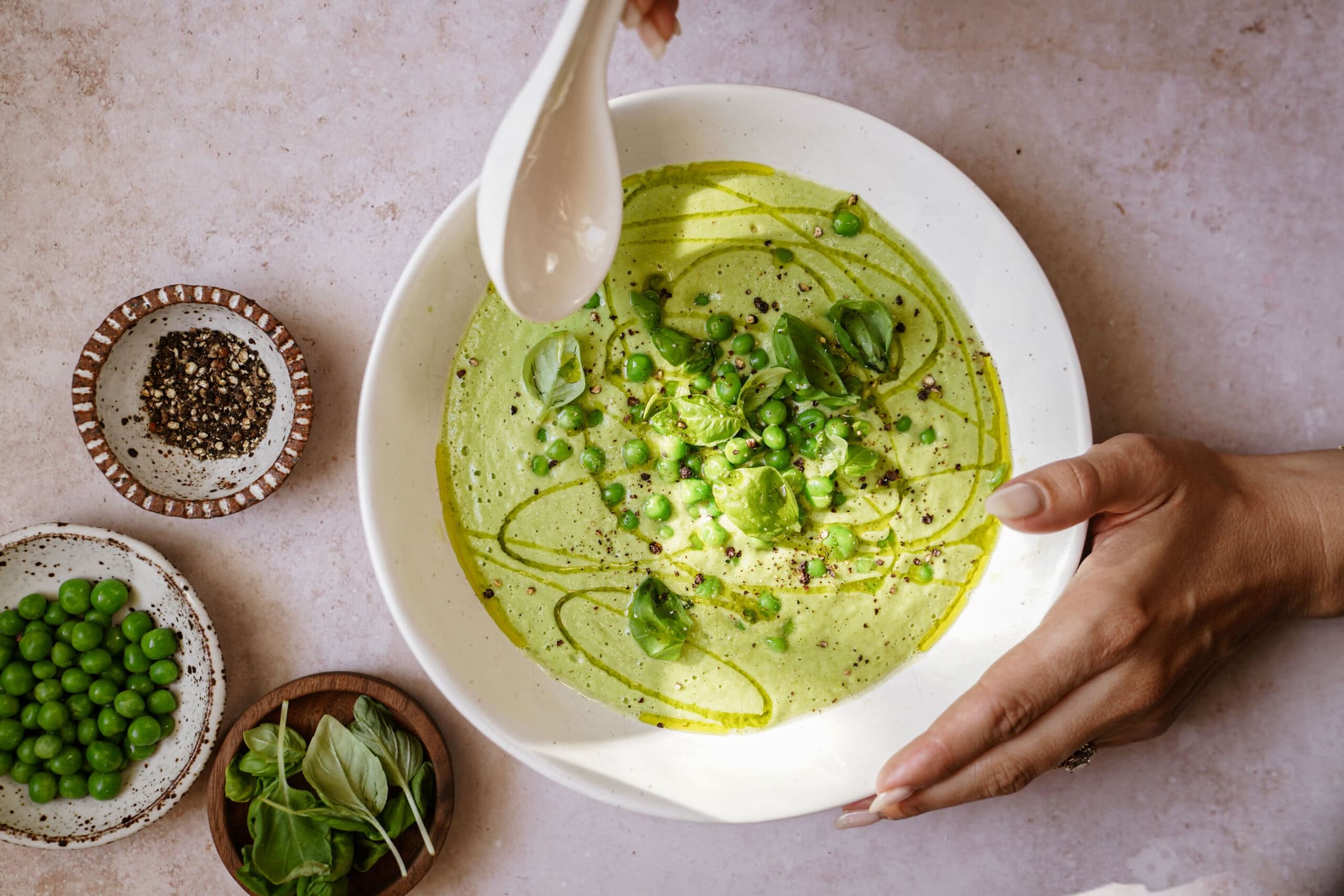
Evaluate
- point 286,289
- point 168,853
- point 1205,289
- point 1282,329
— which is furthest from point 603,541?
point 1282,329

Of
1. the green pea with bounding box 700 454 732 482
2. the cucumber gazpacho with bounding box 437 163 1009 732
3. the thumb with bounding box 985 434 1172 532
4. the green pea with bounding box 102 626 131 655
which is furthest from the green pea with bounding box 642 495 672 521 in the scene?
the green pea with bounding box 102 626 131 655

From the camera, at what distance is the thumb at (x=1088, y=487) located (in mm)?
1589

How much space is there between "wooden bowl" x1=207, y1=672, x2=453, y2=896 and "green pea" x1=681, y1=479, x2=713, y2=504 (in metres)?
0.86

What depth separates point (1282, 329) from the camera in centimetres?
201

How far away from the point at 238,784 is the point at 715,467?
1.41 m

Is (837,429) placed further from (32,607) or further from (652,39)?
(32,607)

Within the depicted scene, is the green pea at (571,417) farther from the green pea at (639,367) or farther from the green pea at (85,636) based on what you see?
the green pea at (85,636)

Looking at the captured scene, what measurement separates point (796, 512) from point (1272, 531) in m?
1.14

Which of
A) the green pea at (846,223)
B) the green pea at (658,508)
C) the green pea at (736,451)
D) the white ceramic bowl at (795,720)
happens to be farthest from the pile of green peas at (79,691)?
the green pea at (846,223)

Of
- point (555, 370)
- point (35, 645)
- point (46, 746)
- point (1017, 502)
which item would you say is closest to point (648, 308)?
point (555, 370)

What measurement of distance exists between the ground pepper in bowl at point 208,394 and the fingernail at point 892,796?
1.71 metres

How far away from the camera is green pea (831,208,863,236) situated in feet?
6.14

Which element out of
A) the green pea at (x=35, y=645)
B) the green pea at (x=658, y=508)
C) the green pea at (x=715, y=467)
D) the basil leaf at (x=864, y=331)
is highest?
the basil leaf at (x=864, y=331)

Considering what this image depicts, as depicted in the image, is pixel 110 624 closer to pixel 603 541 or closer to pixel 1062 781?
pixel 603 541
